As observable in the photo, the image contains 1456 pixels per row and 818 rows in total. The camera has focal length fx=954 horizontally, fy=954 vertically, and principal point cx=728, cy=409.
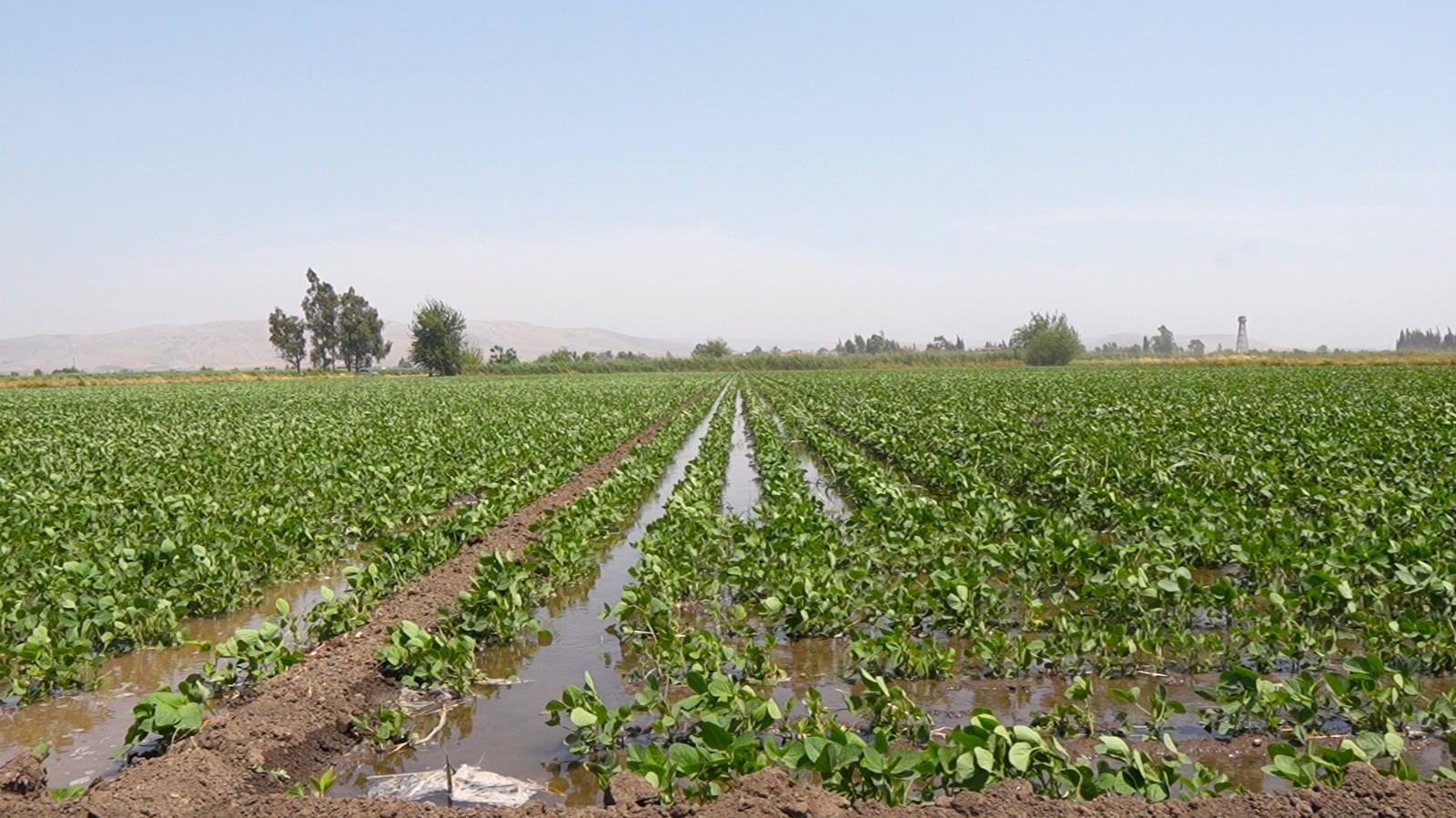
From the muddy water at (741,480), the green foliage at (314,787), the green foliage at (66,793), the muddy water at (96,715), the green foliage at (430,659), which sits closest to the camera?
the green foliage at (66,793)

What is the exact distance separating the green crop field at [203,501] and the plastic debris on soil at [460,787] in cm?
231

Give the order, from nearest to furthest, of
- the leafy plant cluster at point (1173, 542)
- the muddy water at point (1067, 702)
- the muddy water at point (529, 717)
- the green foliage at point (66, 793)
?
the green foliage at point (66, 793) < the muddy water at point (1067, 702) < the muddy water at point (529, 717) < the leafy plant cluster at point (1173, 542)

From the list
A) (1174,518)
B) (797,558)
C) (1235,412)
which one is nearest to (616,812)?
(797,558)

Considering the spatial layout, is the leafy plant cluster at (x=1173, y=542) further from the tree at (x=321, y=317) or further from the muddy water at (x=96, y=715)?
the tree at (x=321, y=317)

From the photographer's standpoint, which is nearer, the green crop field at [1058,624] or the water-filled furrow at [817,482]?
the green crop field at [1058,624]

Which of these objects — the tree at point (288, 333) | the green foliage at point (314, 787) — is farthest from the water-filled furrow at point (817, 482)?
the tree at point (288, 333)

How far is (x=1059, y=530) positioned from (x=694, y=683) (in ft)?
13.5

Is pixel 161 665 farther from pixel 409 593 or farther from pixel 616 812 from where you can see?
pixel 616 812

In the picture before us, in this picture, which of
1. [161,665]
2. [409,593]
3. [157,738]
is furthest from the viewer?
[409,593]

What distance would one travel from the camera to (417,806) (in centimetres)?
363

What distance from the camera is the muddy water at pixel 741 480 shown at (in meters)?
11.9

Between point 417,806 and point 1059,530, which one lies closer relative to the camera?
point 417,806

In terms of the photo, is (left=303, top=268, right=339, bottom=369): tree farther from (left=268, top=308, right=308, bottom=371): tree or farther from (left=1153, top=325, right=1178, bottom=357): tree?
(left=1153, top=325, right=1178, bottom=357): tree

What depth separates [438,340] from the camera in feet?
296
